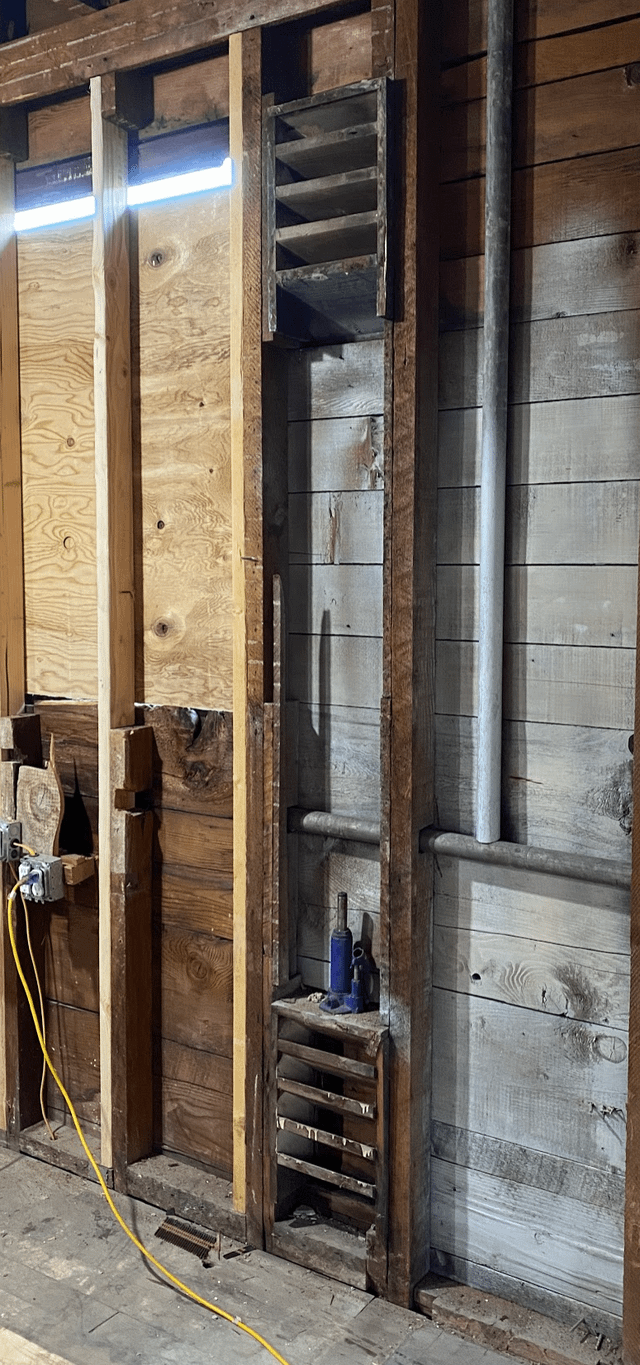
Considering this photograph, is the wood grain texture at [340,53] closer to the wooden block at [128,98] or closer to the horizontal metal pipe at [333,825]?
the wooden block at [128,98]

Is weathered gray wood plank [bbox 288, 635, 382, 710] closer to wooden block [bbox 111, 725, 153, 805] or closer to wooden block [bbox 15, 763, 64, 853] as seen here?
wooden block [bbox 111, 725, 153, 805]

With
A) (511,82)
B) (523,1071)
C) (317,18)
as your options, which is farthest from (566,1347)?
(317,18)

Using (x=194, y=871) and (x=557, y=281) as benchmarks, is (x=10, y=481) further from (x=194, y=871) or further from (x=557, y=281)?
(x=557, y=281)

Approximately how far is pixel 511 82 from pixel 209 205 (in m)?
0.66

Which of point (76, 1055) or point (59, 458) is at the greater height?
point (59, 458)

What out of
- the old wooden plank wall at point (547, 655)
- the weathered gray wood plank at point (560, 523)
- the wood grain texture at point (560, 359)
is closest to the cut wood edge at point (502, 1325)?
the old wooden plank wall at point (547, 655)

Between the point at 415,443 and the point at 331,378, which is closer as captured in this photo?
the point at 415,443

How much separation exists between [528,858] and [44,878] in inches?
43.0

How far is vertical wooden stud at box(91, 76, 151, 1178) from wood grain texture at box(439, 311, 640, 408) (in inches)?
29.5

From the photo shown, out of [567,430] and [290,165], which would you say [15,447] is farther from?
[567,430]

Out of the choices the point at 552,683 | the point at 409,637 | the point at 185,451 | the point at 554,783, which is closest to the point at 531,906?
the point at 554,783

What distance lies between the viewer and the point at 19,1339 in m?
1.90

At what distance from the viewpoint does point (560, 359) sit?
1.79 m

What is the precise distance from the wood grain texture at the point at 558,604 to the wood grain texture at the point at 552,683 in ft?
0.07
